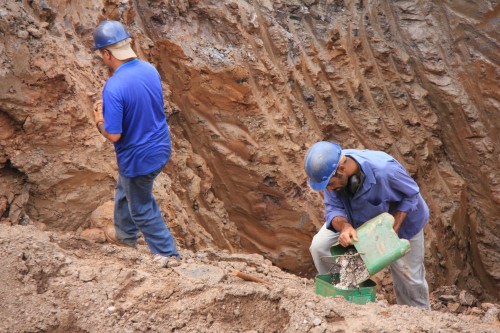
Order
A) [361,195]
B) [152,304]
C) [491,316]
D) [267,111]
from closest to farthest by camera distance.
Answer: [152,304] → [361,195] → [491,316] → [267,111]

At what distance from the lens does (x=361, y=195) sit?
4023 millimetres

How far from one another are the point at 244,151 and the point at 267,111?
591 millimetres

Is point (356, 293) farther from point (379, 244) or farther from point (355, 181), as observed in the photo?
point (355, 181)

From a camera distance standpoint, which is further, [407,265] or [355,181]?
[407,265]

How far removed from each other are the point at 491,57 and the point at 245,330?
6.57m

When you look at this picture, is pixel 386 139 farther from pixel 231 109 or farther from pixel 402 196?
pixel 402 196

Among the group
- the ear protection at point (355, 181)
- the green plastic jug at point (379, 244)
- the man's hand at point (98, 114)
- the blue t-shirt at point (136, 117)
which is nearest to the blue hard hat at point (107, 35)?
the blue t-shirt at point (136, 117)

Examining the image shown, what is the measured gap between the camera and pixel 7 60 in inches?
189

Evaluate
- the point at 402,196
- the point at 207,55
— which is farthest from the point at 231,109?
the point at 402,196

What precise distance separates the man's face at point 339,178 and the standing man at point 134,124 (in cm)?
121

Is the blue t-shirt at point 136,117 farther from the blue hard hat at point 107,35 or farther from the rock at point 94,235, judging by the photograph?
the rock at point 94,235

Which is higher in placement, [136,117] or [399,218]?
[136,117]

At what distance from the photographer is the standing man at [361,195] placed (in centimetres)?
382

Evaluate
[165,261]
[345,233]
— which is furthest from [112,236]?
[345,233]
